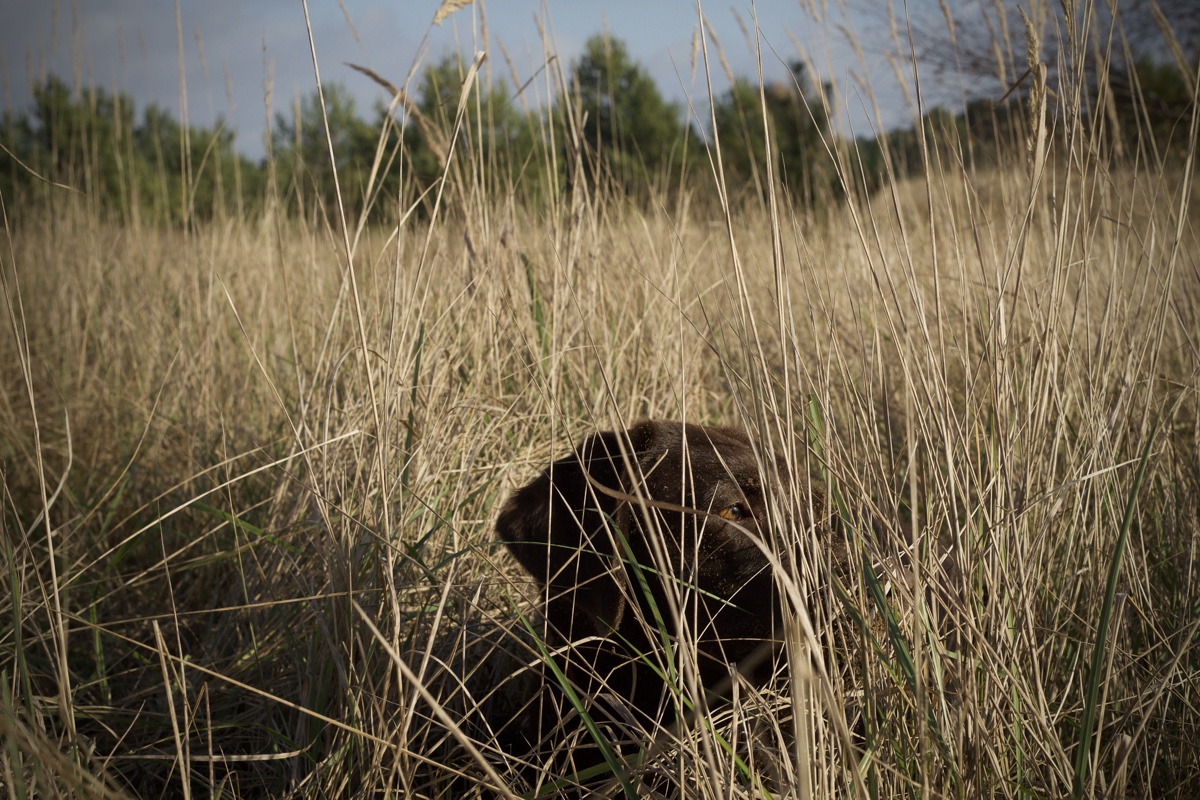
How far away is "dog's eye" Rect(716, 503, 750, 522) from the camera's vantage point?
67.5 inches

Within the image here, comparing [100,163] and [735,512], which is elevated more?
[100,163]

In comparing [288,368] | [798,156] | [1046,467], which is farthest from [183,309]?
[798,156]

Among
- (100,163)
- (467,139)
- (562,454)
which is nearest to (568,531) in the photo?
(562,454)

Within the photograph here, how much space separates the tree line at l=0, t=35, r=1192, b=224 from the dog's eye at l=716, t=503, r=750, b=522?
25.1 inches

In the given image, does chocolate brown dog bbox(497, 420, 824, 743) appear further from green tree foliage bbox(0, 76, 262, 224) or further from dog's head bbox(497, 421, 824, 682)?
green tree foliage bbox(0, 76, 262, 224)

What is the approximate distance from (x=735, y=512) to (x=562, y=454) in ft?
2.79

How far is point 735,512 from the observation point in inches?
68.9

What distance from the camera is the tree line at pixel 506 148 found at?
71.7 inches

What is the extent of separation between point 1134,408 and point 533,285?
1715 millimetres

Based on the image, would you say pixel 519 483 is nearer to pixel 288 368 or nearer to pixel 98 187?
pixel 288 368

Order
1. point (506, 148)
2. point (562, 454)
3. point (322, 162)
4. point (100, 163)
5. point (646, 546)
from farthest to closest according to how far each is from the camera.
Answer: point (100, 163)
point (322, 162)
point (506, 148)
point (562, 454)
point (646, 546)

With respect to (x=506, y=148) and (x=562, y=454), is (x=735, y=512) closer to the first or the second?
(x=562, y=454)

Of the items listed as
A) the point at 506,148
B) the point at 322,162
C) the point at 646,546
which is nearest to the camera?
the point at 646,546

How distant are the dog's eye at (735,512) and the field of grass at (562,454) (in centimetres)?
30
